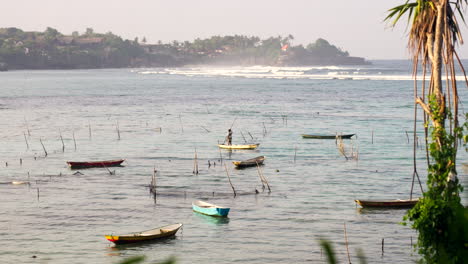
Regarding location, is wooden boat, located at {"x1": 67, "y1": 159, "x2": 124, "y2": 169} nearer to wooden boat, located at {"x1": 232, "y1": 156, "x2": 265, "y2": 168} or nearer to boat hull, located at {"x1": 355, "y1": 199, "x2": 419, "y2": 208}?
wooden boat, located at {"x1": 232, "y1": 156, "x2": 265, "y2": 168}

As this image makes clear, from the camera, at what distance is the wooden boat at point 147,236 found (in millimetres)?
20078

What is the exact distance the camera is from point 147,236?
67.2 feet

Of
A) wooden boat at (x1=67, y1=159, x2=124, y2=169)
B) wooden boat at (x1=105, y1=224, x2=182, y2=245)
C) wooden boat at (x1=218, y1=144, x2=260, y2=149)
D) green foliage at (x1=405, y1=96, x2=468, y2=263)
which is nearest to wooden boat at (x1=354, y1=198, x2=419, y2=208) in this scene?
wooden boat at (x1=105, y1=224, x2=182, y2=245)

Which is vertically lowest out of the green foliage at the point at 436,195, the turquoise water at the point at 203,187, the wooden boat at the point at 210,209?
the turquoise water at the point at 203,187

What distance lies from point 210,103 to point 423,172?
50465 millimetres

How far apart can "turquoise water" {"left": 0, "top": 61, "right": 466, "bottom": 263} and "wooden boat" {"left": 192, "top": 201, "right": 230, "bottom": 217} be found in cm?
33

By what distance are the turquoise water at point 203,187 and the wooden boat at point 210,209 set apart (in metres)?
0.33

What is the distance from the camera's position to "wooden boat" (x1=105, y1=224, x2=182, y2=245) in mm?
20078

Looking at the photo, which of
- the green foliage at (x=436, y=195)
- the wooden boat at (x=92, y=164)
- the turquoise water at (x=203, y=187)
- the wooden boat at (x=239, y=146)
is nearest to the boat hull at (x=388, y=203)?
the turquoise water at (x=203, y=187)

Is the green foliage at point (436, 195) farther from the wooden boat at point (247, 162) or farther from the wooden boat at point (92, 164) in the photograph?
the wooden boat at point (92, 164)

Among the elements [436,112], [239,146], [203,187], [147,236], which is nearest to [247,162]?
[203,187]

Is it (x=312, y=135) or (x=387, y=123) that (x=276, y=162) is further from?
(x=387, y=123)

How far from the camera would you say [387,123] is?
191 ft

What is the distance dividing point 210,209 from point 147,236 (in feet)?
12.5
